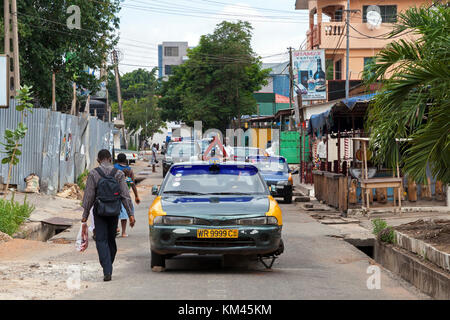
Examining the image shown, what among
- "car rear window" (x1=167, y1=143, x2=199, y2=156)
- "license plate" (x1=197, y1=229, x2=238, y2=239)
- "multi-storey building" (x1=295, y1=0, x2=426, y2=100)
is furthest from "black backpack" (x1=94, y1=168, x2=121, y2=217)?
"multi-storey building" (x1=295, y1=0, x2=426, y2=100)

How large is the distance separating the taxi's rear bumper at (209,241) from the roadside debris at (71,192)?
13248 millimetres

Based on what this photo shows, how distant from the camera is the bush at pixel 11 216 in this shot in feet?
45.4

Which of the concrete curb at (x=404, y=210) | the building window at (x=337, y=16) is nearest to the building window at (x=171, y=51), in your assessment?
the building window at (x=337, y=16)

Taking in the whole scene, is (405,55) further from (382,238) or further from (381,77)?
(382,238)

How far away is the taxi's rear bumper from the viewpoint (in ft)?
30.2

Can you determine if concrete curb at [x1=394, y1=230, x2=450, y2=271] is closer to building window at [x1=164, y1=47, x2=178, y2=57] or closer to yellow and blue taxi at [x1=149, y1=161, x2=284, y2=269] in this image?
yellow and blue taxi at [x1=149, y1=161, x2=284, y2=269]

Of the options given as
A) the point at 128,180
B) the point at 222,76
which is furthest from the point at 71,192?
the point at 222,76

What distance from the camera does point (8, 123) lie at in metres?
19.8

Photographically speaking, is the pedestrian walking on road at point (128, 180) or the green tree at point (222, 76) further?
the green tree at point (222, 76)

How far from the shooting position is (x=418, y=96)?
10.0m

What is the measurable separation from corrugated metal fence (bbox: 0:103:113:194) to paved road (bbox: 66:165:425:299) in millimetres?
7996

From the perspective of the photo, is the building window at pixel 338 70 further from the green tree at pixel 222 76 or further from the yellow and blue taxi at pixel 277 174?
the yellow and blue taxi at pixel 277 174

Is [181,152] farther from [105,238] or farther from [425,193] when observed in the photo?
[105,238]
